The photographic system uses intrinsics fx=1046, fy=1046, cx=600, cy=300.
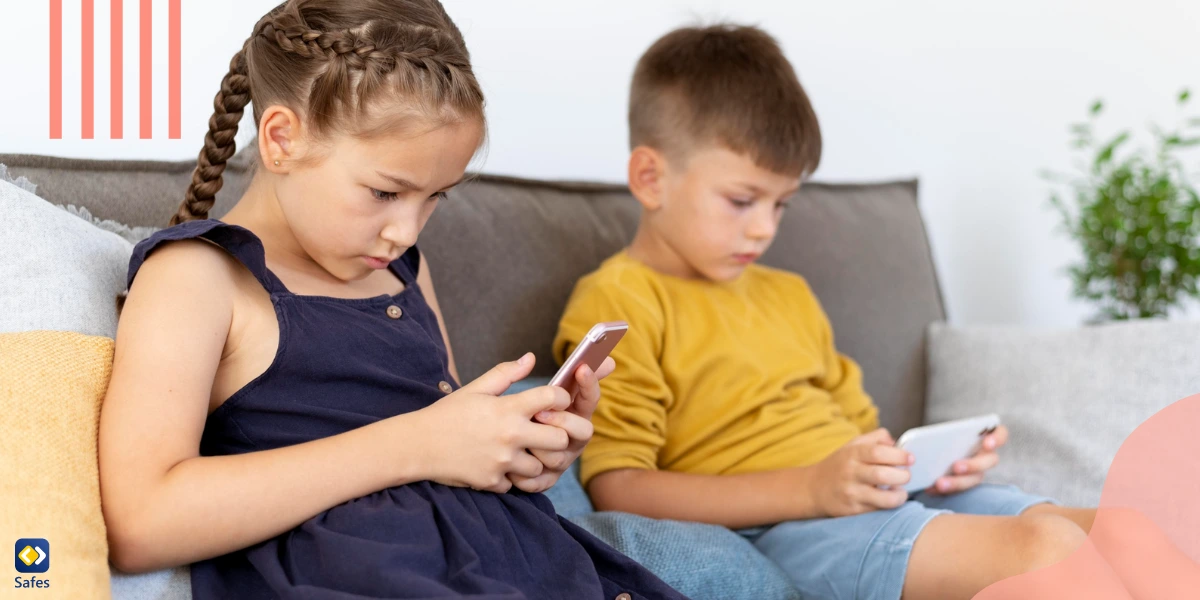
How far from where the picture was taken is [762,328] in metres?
1.61

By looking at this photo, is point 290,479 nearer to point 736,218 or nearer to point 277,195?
point 277,195

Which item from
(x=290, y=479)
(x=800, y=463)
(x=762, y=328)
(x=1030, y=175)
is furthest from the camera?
(x=1030, y=175)

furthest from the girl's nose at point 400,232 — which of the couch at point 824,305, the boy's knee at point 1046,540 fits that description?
the boy's knee at point 1046,540

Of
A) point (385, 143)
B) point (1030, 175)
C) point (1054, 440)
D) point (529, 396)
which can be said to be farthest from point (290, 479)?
point (1030, 175)

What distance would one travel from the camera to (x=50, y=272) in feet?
3.20

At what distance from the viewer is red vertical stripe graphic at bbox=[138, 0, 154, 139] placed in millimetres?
1545

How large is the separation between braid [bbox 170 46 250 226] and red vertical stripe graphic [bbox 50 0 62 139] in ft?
1.40

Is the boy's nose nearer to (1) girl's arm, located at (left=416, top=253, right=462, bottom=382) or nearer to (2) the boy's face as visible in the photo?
(2) the boy's face

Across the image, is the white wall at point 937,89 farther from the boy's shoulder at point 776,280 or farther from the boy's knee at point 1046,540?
the boy's knee at point 1046,540

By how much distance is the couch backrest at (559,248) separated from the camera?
50.8 inches

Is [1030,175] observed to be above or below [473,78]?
below

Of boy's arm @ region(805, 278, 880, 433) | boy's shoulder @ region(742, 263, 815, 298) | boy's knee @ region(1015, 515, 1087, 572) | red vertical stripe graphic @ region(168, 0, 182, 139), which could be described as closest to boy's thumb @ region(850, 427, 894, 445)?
boy's knee @ region(1015, 515, 1087, 572)

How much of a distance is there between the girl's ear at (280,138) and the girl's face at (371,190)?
0.7 inches

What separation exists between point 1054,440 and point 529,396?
1.09 meters
